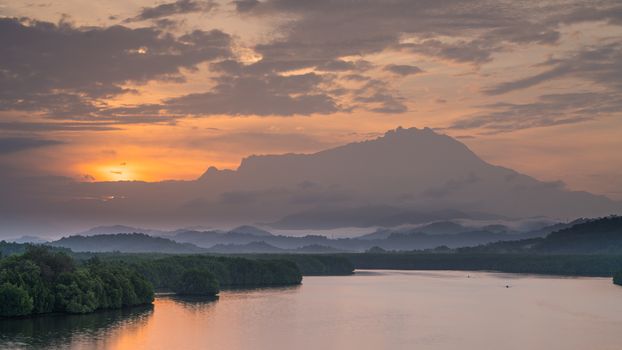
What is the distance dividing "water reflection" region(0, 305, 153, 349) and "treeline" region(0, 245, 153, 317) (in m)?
3.05

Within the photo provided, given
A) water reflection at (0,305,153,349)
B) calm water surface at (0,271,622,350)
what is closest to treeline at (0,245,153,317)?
water reflection at (0,305,153,349)

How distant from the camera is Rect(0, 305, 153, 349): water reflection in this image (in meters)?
111

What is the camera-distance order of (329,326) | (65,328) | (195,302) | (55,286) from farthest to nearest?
1. (195,302)
2. (55,286)
3. (329,326)
4. (65,328)

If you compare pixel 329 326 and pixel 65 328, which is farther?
pixel 329 326

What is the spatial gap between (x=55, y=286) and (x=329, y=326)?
50.1m

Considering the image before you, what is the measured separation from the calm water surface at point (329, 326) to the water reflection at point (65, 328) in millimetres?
140

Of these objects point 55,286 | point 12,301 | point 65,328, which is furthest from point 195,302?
point 65,328

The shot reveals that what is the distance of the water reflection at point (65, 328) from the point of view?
110562mm

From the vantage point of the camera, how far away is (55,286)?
14788 centimetres

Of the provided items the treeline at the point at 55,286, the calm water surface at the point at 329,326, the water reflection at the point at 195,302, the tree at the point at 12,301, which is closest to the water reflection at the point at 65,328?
the calm water surface at the point at 329,326

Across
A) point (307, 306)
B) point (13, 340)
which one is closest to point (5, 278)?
point (13, 340)

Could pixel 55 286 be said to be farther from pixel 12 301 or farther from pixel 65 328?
pixel 65 328

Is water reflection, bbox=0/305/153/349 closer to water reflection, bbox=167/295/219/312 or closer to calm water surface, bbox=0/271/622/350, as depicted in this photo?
calm water surface, bbox=0/271/622/350

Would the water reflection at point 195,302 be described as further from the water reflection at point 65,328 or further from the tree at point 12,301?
the tree at point 12,301
